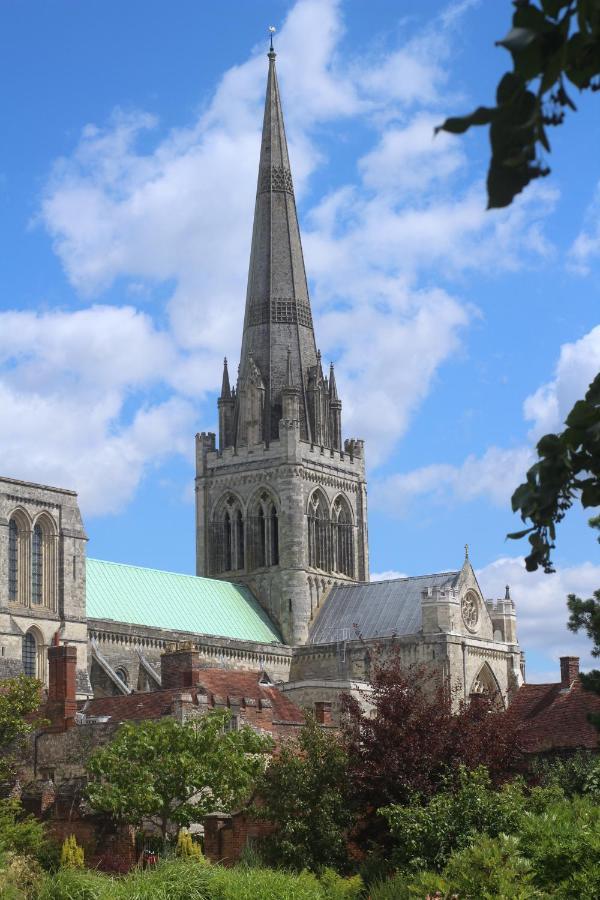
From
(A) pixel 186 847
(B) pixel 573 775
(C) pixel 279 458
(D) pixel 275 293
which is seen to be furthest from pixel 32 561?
(B) pixel 573 775

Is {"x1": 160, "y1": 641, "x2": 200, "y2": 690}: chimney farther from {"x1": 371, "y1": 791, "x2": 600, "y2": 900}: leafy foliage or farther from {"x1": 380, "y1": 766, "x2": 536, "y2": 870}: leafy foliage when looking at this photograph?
{"x1": 371, "y1": 791, "x2": 600, "y2": 900}: leafy foliage

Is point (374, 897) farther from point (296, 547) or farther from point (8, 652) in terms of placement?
point (296, 547)

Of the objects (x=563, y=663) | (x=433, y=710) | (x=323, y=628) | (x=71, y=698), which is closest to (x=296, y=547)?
(x=323, y=628)

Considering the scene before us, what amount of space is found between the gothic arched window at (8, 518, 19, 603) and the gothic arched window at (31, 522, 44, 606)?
0.72 metres

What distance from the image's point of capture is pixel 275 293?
285ft

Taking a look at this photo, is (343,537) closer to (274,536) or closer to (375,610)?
(274,536)

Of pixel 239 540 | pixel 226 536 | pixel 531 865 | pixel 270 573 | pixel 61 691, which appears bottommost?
pixel 531 865

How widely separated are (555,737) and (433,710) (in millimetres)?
9886

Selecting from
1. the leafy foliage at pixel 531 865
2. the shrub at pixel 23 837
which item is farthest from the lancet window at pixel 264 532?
the leafy foliage at pixel 531 865

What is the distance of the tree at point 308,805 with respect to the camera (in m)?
28.3

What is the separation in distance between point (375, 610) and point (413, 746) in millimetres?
49301

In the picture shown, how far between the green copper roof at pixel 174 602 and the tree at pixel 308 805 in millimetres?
37665

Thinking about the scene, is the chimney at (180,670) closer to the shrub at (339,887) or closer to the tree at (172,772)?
the tree at (172,772)

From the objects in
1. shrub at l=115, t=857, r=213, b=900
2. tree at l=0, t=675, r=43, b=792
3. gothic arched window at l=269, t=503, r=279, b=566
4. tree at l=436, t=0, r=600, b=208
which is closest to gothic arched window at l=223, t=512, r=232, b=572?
gothic arched window at l=269, t=503, r=279, b=566
